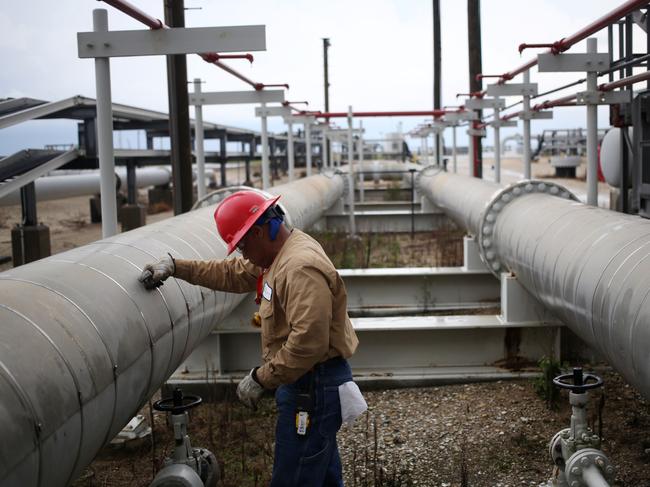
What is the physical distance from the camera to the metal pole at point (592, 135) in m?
6.48

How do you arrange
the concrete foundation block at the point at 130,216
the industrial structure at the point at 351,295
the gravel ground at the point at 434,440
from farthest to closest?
the concrete foundation block at the point at 130,216
the gravel ground at the point at 434,440
the industrial structure at the point at 351,295

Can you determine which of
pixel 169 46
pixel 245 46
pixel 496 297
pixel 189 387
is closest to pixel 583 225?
pixel 245 46

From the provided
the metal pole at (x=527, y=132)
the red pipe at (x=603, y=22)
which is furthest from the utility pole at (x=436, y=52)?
the red pipe at (x=603, y=22)

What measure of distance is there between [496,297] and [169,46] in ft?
18.0

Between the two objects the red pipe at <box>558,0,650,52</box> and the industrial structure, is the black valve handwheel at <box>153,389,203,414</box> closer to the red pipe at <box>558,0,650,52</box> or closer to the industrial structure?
the industrial structure

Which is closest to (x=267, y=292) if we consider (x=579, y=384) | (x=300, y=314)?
(x=300, y=314)

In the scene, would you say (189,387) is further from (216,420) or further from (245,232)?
(245,232)

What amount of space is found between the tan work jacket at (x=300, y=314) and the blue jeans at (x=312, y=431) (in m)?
0.09

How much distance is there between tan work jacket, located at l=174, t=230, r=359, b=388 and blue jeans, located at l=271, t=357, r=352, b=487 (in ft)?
0.31

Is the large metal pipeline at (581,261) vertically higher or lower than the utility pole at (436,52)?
lower

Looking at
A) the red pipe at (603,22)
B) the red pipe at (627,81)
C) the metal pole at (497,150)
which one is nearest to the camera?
the red pipe at (603,22)

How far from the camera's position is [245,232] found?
3258mm

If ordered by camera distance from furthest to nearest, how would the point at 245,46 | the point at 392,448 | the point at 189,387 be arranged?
the point at 189,387
the point at 392,448
the point at 245,46

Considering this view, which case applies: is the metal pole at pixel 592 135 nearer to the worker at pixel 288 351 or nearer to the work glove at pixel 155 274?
the worker at pixel 288 351
